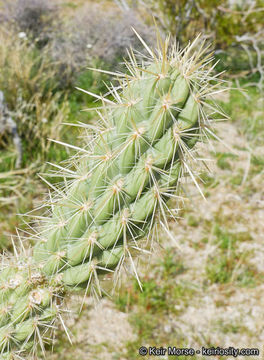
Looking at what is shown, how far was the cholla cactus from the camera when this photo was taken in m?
0.80

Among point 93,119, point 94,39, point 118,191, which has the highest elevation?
point 94,39

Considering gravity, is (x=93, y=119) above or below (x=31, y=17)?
below

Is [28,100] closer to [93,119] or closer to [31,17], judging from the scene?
[93,119]

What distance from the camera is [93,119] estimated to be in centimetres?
401

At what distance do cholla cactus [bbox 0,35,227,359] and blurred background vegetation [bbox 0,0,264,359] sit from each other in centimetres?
16

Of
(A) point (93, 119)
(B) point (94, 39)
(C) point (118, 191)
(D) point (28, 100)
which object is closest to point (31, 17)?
(B) point (94, 39)

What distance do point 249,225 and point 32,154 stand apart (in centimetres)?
212

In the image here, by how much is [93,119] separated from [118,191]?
3284 mm

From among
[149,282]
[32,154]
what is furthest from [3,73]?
[149,282]

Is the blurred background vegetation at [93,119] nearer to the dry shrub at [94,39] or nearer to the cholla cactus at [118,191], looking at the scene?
the dry shrub at [94,39]

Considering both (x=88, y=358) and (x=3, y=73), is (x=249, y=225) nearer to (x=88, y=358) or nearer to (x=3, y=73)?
(x=88, y=358)

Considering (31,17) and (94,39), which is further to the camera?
(31,17)

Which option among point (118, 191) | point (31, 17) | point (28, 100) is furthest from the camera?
point (31, 17)

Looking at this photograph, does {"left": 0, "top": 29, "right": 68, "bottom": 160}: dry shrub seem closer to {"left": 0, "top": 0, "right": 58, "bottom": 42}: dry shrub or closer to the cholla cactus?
{"left": 0, "top": 0, "right": 58, "bottom": 42}: dry shrub
